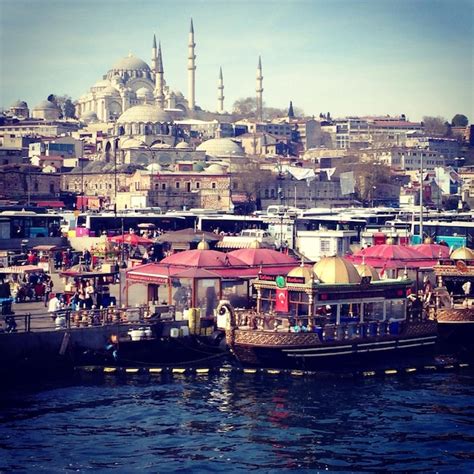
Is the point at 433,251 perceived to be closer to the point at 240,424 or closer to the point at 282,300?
the point at 282,300

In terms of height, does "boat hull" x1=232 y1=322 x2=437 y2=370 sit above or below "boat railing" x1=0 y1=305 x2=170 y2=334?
below

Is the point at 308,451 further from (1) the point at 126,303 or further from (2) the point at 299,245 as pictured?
(2) the point at 299,245

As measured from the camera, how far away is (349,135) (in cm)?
12675

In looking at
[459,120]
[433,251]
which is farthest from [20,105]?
[433,251]

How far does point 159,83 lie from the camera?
449 ft

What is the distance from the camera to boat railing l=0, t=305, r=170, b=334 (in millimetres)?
21031

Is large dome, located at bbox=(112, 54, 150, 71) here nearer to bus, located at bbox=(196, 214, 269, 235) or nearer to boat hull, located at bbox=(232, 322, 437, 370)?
bus, located at bbox=(196, 214, 269, 235)

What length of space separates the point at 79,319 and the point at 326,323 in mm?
4986

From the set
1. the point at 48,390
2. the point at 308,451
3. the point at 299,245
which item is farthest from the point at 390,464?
the point at 299,245

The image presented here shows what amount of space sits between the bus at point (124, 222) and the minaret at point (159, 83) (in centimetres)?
8543

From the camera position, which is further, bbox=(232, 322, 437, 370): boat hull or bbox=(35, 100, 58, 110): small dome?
bbox=(35, 100, 58, 110): small dome

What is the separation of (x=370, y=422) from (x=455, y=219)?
1142 inches

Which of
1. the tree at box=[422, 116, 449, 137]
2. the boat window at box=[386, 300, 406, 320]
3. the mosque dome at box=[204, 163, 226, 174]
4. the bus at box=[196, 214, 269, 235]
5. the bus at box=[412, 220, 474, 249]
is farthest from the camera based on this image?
the tree at box=[422, 116, 449, 137]

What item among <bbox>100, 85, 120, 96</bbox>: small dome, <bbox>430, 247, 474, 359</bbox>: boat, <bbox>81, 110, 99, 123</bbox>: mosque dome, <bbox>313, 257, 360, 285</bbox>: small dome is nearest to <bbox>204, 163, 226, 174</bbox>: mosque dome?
<bbox>430, 247, 474, 359</bbox>: boat
